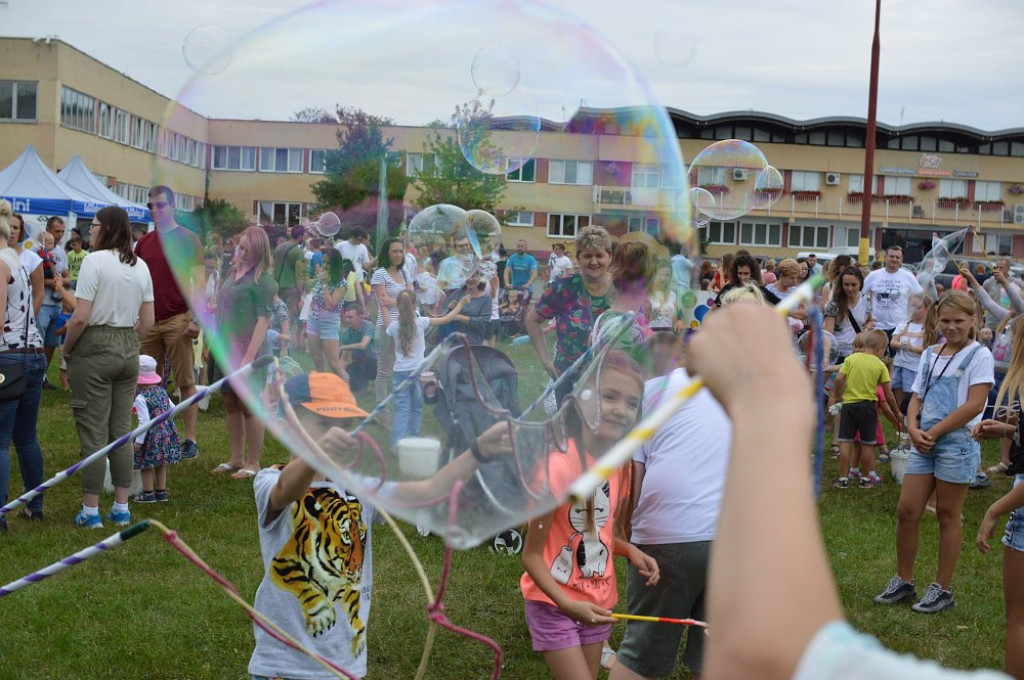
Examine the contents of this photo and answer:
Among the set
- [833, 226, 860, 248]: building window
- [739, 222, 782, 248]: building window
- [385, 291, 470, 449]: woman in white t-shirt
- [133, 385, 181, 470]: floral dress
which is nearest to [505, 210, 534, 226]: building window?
[385, 291, 470, 449]: woman in white t-shirt

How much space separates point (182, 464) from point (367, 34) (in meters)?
7.23

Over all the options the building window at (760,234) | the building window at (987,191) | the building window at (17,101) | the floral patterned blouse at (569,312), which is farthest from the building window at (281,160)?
the building window at (987,191)

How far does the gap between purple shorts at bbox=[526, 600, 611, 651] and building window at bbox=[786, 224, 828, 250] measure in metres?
59.0

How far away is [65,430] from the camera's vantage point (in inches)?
407

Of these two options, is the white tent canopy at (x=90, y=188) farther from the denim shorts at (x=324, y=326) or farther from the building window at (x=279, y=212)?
the denim shorts at (x=324, y=326)

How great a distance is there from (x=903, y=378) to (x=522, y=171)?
329 inches

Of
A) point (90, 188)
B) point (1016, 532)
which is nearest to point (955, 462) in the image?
point (1016, 532)

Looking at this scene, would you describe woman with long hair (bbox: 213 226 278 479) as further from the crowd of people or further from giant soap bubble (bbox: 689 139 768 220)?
giant soap bubble (bbox: 689 139 768 220)

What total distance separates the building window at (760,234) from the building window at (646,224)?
5813cm

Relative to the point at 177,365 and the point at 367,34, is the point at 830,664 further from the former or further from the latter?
the point at 177,365

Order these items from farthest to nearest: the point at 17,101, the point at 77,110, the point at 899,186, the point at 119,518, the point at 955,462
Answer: the point at 899,186 < the point at 77,110 < the point at 17,101 < the point at 119,518 < the point at 955,462

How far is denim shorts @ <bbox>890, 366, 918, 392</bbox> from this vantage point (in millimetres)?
10234

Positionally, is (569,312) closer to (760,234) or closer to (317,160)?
(317,160)

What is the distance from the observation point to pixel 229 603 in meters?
5.89
